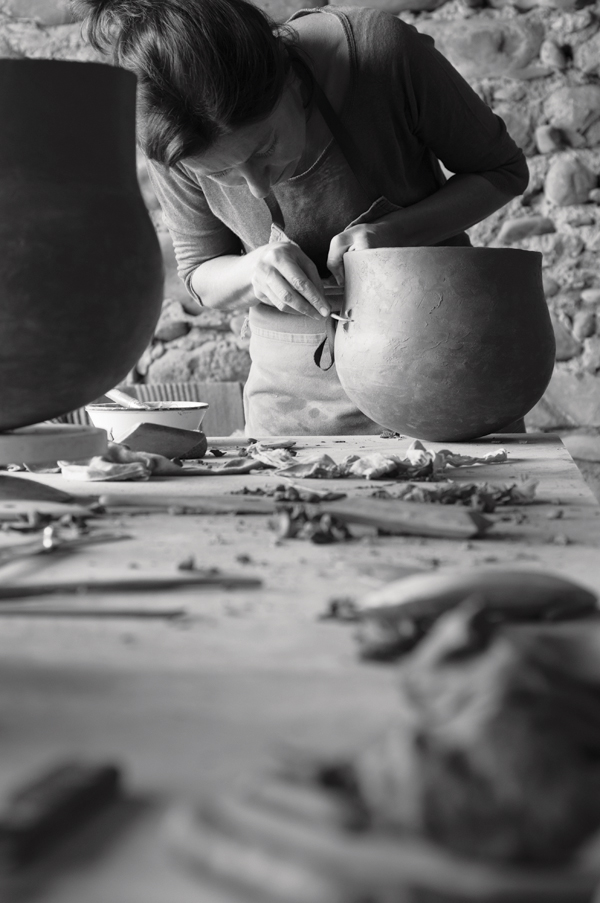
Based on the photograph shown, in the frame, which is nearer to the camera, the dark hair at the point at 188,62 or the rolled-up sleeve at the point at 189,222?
the dark hair at the point at 188,62

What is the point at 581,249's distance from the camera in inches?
91.7

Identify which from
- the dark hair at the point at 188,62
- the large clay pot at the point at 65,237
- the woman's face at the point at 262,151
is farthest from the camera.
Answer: the woman's face at the point at 262,151

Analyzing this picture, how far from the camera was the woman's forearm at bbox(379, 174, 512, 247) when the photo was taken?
4.91 ft

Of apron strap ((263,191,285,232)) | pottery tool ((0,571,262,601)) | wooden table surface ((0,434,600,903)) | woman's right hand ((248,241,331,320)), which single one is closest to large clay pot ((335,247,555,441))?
woman's right hand ((248,241,331,320))

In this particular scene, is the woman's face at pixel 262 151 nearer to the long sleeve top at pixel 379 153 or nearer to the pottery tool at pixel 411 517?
the long sleeve top at pixel 379 153

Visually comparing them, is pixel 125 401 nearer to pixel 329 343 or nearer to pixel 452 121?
pixel 329 343

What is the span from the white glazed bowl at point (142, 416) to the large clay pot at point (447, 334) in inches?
10.5

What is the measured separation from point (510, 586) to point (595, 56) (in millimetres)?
2163

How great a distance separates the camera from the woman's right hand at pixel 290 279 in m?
1.31

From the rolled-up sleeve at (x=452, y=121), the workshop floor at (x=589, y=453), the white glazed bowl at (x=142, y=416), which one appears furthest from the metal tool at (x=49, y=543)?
the workshop floor at (x=589, y=453)

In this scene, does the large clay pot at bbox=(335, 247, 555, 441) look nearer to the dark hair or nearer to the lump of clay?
Result: the dark hair

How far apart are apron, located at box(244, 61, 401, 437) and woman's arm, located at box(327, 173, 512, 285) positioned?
0.07m

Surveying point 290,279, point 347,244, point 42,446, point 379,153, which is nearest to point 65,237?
point 42,446

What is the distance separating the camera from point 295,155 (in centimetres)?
145
